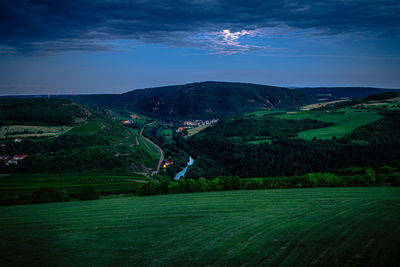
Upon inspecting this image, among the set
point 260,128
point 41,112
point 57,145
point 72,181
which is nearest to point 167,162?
point 72,181

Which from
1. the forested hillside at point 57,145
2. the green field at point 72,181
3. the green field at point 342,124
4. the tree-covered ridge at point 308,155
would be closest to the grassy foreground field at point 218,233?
the green field at point 72,181

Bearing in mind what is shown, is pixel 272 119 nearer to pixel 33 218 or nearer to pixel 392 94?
pixel 392 94

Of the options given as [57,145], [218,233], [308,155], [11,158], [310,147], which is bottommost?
[308,155]

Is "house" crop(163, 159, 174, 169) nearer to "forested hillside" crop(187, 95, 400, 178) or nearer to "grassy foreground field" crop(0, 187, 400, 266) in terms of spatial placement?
"forested hillside" crop(187, 95, 400, 178)

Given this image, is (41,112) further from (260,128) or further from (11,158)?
(260,128)

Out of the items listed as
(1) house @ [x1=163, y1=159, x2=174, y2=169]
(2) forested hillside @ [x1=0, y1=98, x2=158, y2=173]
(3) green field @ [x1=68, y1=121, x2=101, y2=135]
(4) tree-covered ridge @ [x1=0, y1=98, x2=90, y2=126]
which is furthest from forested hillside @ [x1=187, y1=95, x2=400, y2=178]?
(4) tree-covered ridge @ [x1=0, y1=98, x2=90, y2=126]

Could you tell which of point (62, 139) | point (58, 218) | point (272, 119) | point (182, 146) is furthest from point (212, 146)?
point (58, 218)
